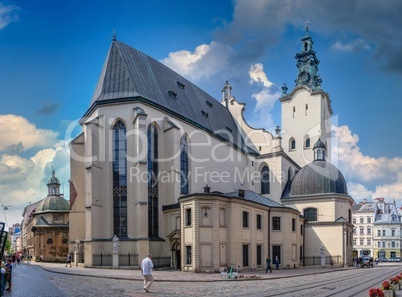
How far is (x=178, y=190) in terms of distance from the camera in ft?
143

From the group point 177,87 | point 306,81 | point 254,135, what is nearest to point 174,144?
point 177,87

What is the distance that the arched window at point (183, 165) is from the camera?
1849 inches

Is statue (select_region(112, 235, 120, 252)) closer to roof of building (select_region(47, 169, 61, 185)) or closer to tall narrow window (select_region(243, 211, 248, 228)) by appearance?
tall narrow window (select_region(243, 211, 248, 228))

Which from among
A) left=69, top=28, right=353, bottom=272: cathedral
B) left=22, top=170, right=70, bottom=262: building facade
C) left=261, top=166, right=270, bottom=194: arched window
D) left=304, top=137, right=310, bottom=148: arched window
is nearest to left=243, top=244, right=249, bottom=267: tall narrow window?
left=69, top=28, right=353, bottom=272: cathedral

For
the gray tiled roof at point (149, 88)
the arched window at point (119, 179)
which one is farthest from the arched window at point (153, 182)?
the gray tiled roof at point (149, 88)

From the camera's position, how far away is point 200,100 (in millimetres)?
57188

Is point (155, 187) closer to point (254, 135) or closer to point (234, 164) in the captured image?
point (234, 164)

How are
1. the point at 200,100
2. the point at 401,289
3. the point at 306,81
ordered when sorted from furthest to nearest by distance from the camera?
the point at 306,81
the point at 200,100
the point at 401,289

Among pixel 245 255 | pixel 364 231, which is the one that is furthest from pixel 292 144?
pixel 364 231

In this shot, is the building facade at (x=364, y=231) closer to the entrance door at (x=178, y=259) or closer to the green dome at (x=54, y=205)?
the green dome at (x=54, y=205)

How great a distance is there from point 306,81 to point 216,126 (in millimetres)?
21208

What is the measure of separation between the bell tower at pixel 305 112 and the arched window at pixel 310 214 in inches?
498

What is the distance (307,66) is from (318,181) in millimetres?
22311

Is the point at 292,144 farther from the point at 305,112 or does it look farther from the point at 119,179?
the point at 119,179
